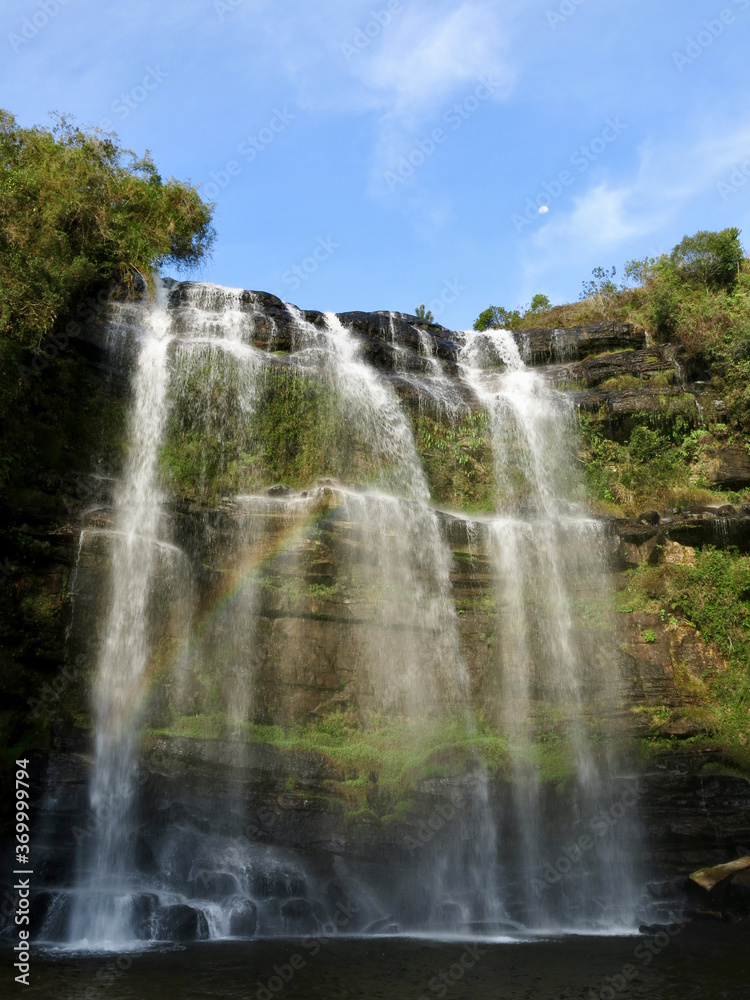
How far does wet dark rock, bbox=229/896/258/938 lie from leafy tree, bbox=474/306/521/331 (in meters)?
25.8

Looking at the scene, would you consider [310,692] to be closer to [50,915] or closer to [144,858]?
[144,858]

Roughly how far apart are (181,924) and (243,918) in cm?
99

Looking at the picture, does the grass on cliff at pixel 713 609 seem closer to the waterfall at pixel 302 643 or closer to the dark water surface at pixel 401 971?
the waterfall at pixel 302 643

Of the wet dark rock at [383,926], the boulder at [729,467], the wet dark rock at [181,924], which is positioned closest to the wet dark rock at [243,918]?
the wet dark rock at [181,924]

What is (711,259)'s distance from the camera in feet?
74.7

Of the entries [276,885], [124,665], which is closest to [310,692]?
[276,885]

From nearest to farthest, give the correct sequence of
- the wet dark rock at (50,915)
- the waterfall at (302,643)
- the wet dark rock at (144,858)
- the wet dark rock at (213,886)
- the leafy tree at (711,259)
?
the wet dark rock at (50,915), the wet dark rock at (213,886), the wet dark rock at (144,858), the waterfall at (302,643), the leafy tree at (711,259)

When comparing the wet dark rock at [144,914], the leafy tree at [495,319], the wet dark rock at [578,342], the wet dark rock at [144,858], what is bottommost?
the wet dark rock at [144,914]

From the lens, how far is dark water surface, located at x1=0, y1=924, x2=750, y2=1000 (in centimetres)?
792

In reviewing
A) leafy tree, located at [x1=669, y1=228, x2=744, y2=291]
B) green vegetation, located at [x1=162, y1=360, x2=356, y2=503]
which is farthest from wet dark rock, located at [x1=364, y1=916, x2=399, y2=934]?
leafy tree, located at [x1=669, y1=228, x2=744, y2=291]

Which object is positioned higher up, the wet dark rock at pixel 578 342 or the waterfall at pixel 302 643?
the wet dark rock at pixel 578 342

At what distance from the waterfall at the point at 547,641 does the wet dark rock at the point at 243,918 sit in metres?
4.65

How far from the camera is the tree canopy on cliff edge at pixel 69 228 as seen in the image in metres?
13.8

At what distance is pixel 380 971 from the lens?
8.98m
